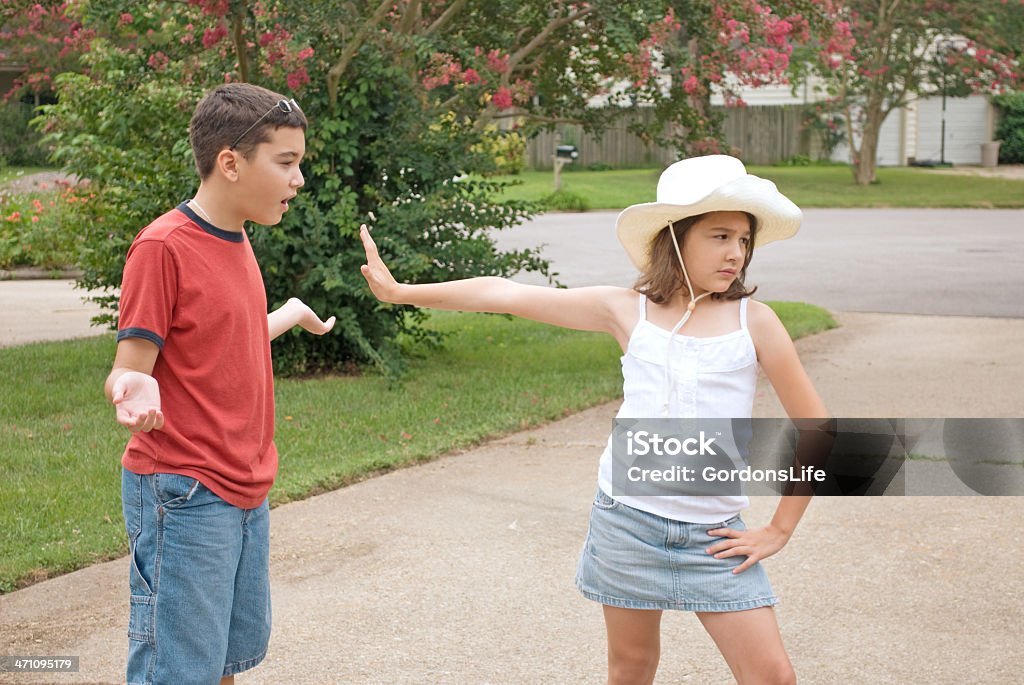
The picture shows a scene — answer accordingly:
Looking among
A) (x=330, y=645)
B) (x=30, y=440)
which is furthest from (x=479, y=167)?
(x=330, y=645)

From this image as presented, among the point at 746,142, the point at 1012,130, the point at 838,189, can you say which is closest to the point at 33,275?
the point at 838,189

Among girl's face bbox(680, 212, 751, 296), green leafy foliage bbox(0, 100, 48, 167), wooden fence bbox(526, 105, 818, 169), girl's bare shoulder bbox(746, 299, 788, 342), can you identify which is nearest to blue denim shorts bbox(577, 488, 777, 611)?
girl's bare shoulder bbox(746, 299, 788, 342)

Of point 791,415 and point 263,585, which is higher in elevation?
point 791,415

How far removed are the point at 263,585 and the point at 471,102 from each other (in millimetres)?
5878

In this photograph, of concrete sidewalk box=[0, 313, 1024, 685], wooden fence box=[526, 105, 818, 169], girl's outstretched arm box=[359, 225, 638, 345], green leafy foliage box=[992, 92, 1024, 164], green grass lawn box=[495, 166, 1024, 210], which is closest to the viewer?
girl's outstretched arm box=[359, 225, 638, 345]

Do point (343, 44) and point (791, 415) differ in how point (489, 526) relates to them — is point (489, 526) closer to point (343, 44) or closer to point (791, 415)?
point (791, 415)

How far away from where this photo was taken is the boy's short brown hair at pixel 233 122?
9.05 ft

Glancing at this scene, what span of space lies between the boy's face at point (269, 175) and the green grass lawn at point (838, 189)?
1920 centimetres

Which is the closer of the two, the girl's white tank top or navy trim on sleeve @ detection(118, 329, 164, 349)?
navy trim on sleeve @ detection(118, 329, 164, 349)

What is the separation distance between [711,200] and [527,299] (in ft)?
1.67

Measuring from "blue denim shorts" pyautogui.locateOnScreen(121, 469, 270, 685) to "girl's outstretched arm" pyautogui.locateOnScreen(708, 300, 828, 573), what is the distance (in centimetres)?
102

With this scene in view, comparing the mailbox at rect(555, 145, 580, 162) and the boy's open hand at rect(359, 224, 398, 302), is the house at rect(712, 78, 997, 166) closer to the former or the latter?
the mailbox at rect(555, 145, 580, 162)

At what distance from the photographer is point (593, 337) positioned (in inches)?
406

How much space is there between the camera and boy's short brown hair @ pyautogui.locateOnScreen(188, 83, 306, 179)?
2758 mm
